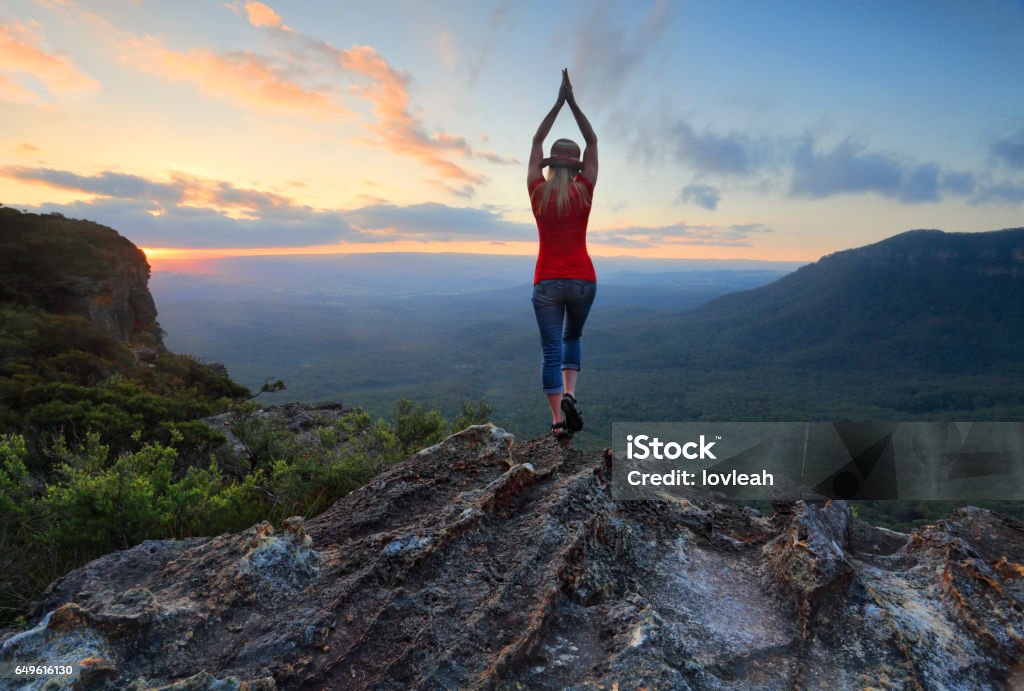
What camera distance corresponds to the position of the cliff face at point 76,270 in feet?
80.3

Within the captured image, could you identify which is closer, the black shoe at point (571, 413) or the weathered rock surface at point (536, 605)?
the weathered rock surface at point (536, 605)

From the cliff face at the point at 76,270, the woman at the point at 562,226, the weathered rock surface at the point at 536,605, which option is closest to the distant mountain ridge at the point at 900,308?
the cliff face at the point at 76,270

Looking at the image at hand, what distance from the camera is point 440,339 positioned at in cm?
19538

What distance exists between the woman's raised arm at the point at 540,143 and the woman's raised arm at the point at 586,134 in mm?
62

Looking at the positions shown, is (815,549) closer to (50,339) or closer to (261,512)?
(261,512)

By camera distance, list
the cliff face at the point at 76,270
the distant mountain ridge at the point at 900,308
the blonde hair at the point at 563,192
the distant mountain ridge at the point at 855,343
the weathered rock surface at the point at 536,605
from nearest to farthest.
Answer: the weathered rock surface at the point at 536,605, the blonde hair at the point at 563,192, the cliff face at the point at 76,270, the distant mountain ridge at the point at 855,343, the distant mountain ridge at the point at 900,308

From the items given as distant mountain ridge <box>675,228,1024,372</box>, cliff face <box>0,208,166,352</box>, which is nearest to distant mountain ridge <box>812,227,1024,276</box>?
distant mountain ridge <box>675,228,1024,372</box>

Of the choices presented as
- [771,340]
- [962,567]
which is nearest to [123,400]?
[962,567]

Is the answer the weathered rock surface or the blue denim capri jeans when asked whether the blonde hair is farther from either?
the weathered rock surface

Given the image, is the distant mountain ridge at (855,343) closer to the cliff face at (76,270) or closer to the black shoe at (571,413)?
the cliff face at (76,270)

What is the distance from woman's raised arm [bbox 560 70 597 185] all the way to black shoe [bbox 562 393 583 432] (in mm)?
2590

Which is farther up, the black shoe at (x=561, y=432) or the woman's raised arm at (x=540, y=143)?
the woman's raised arm at (x=540, y=143)

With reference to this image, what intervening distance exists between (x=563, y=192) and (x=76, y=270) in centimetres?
3147

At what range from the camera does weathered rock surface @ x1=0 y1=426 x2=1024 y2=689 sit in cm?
289
